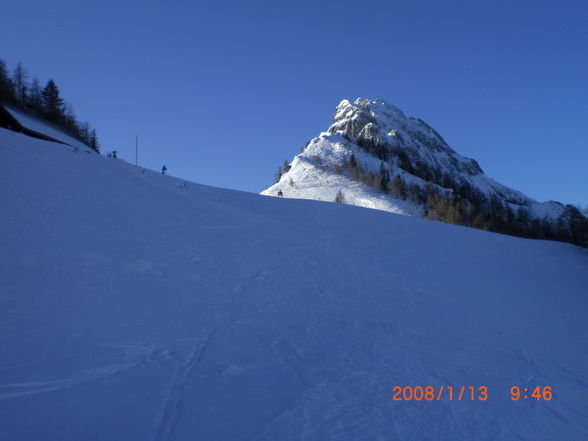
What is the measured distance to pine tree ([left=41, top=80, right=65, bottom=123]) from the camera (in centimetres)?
4275

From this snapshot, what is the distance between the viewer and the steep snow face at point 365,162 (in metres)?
77.4

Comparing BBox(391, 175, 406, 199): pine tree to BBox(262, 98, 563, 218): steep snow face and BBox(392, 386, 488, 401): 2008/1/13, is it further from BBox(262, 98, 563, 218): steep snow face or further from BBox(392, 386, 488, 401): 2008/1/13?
BBox(392, 386, 488, 401): 2008/1/13

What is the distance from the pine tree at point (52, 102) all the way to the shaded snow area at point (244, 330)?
118 ft

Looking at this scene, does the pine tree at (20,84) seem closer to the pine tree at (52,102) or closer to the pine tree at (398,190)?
the pine tree at (52,102)

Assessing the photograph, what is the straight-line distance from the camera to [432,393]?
198 inches

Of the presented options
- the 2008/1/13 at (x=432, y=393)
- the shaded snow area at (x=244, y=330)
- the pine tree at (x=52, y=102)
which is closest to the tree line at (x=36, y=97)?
the pine tree at (x=52, y=102)

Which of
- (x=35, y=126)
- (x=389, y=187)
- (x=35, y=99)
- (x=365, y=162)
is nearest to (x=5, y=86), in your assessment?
(x=35, y=99)

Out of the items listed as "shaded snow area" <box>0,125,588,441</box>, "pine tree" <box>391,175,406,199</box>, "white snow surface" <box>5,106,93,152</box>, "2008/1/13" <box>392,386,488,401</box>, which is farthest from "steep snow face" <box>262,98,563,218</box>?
"2008/1/13" <box>392,386,488,401</box>

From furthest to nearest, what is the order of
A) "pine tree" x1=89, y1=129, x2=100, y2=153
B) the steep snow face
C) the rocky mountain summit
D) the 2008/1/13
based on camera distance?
the steep snow face → the rocky mountain summit → "pine tree" x1=89, y1=129, x2=100, y2=153 → the 2008/1/13

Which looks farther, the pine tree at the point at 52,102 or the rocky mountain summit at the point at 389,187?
the rocky mountain summit at the point at 389,187

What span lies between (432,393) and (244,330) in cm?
349

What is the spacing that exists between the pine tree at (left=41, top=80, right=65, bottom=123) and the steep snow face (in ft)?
145

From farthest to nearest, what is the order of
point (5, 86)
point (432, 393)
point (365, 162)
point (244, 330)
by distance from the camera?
point (365, 162) < point (5, 86) < point (244, 330) < point (432, 393)

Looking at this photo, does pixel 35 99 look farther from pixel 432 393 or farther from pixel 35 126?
pixel 432 393
